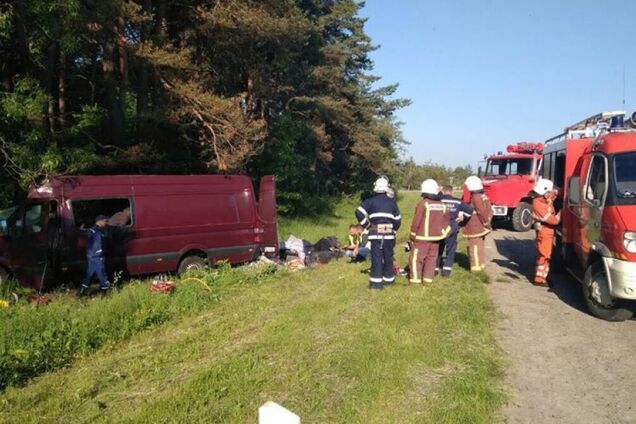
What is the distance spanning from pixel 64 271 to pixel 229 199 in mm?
3910

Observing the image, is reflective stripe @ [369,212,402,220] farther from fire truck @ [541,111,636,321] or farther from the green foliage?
the green foliage

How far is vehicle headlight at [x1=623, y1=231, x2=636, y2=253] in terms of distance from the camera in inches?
261

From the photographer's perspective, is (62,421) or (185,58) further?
(185,58)

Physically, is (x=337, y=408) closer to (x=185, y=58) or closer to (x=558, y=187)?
(x=558, y=187)

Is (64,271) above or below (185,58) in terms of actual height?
below

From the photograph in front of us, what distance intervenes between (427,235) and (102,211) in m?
6.27

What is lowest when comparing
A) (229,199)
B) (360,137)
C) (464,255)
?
(464,255)

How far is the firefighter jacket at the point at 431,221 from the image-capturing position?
888cm

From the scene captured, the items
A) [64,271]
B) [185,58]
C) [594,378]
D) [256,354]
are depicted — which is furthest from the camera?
[185,58]

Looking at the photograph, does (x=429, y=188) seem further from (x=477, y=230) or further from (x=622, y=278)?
(x=622, y=278)

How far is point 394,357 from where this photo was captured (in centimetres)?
552

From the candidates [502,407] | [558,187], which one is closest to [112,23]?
[558,187]

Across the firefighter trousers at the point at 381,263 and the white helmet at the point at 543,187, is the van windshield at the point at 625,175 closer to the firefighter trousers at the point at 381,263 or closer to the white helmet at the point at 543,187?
the white helmet at the point at 543,187

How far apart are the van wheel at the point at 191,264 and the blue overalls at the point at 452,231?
202 inches
